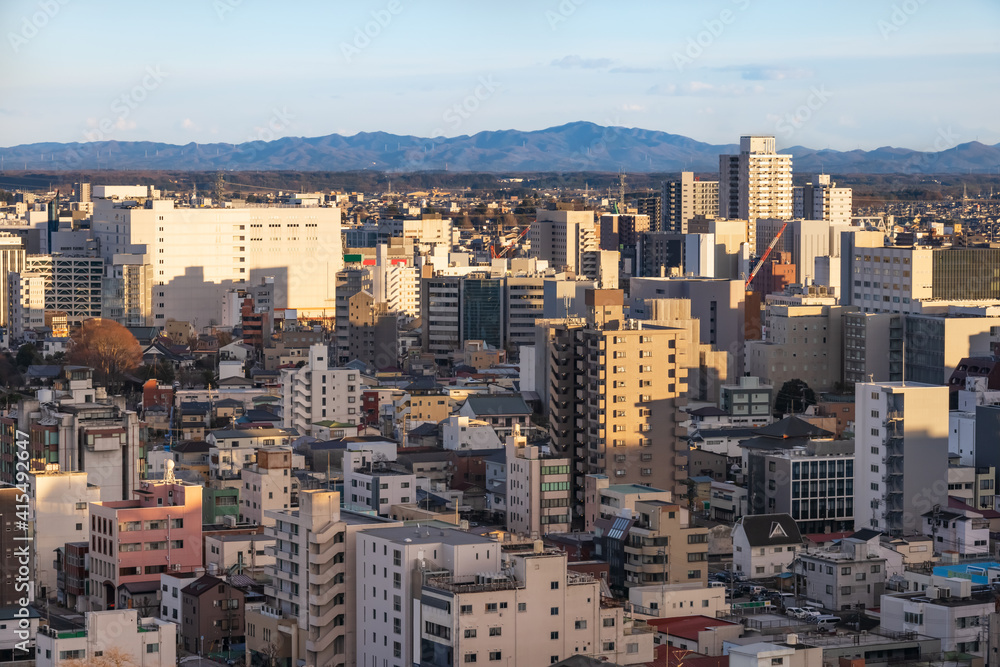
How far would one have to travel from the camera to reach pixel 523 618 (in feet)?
45.3

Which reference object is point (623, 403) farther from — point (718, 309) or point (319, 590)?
point (718, 309)

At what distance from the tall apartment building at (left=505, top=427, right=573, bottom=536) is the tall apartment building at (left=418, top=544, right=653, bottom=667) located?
591cm

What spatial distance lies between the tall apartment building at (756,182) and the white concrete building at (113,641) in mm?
58178

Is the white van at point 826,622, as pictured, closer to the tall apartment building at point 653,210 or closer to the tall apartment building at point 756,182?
the tall apartment building at point 756,182

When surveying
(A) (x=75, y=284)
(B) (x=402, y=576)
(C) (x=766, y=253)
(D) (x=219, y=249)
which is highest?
(D) (x=219, y=249)

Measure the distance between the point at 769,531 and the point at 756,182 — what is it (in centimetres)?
5232

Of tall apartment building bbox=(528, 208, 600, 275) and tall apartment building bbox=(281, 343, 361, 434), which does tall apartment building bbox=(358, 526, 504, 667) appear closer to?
tall apartment building bbox=(281, 343, 361, 434)

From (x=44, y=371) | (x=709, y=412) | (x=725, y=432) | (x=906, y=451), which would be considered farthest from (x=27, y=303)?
(x=906, y=451)

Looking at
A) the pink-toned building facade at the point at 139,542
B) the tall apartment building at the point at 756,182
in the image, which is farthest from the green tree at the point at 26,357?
the tall apartment building at the point at 756,182

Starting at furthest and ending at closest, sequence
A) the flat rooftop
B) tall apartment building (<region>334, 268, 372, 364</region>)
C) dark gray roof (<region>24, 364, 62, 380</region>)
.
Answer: tall apartment building (<region>334, 268, 372, 364</region>) < dark gray roof (<region>24, 364, 62, 380</region>) < the flat rooftop

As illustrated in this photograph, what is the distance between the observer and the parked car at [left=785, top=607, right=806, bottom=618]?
16808 millimetres

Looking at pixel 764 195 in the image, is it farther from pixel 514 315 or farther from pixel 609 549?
pixel 609 549

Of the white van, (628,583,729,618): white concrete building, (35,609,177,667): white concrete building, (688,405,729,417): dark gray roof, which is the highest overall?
(35,609,177,667): white concrete building

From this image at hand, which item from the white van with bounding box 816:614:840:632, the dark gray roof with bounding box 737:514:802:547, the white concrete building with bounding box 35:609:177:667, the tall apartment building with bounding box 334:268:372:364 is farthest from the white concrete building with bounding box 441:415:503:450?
the white concrete building with bounding box 35:609:177:667
